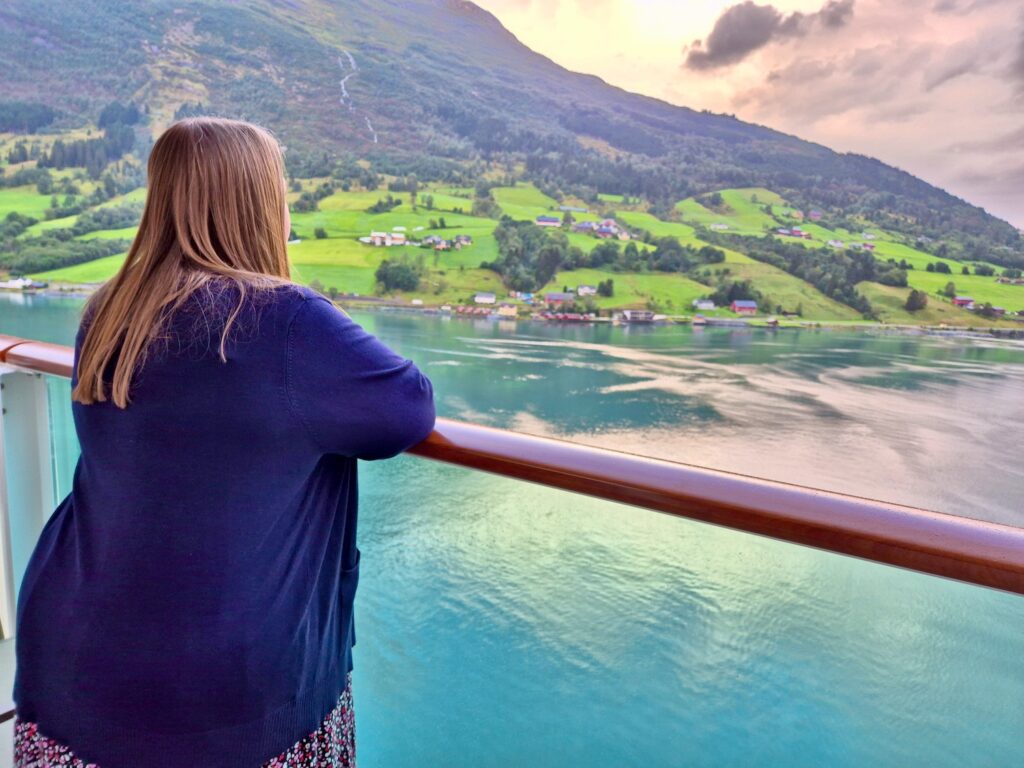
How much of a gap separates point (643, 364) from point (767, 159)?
23.8 ft

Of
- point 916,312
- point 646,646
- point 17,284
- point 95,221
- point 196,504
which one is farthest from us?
point 95,221

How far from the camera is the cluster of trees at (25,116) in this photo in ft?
38.4

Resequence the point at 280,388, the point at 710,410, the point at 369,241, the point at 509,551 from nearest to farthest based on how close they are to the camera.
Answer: the point at 280,388
the point at 509,551
the point at 710,410
the point at 369,241

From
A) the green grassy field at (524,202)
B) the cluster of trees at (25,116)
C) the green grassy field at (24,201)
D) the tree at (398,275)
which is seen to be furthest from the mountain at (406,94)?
the tree at (398,275)

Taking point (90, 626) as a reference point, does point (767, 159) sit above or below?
above

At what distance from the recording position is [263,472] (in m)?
0.68

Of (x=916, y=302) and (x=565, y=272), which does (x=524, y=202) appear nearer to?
(x=565, y=272)

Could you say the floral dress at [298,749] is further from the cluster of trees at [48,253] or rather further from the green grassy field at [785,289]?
the green grassy field at [785,289]

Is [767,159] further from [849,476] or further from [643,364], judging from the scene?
[849,476]

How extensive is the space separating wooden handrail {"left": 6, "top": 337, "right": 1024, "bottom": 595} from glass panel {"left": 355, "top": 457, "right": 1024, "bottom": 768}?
13 cm

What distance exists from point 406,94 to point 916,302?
1112cm

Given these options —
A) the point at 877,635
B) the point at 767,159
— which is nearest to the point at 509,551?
the point at 877,635

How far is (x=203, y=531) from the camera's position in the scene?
0.68 metres

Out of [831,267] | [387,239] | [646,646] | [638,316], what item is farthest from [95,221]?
[831,267]
